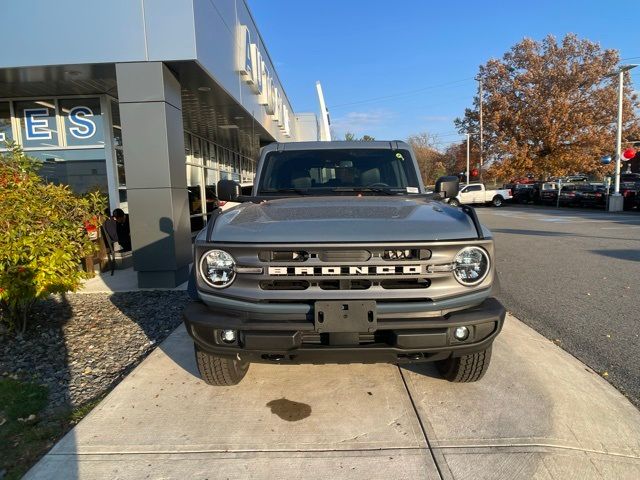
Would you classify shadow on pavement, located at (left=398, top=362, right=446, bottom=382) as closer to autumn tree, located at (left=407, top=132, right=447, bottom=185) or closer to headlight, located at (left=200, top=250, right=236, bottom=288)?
headlight, located at (left=200, top=250, right=236, bottom=288)

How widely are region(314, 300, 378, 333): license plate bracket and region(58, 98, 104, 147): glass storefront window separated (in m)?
9.52

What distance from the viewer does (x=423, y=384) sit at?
11.5 ft

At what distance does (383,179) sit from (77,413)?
3.18m

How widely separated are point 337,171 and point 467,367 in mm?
2135

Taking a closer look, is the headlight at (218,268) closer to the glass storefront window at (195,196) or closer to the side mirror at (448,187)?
the side mirror at (448,187)

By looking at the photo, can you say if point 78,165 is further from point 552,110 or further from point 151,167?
point 552,110

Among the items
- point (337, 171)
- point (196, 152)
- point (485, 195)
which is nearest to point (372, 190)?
point (337, 171)

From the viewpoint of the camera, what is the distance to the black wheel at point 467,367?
320 centimetres

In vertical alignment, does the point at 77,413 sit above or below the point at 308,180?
below

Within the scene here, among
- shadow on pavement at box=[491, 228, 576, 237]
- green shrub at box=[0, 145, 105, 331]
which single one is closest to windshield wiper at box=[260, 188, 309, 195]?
green shrub at box=[0, 145, 105, 331]

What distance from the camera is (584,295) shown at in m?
6.09

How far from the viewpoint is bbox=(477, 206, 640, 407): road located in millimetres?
4090

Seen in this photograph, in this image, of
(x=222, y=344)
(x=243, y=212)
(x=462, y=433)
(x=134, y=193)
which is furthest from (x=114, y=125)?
(x=462, y=433)

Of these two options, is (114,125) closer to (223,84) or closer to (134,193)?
(223,84)
